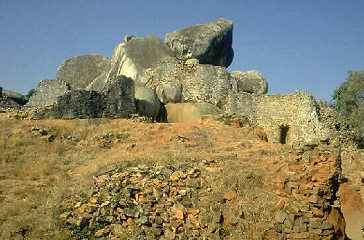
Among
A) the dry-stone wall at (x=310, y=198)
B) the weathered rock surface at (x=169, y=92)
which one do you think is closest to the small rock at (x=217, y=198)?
the dry-stone wall at (x=310, y=198)

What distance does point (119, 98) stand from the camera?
1394cm

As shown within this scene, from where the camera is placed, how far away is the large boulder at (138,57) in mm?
18828

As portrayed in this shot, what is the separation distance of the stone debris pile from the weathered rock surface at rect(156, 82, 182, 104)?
31.9ft

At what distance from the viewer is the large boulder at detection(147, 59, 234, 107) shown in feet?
58.5

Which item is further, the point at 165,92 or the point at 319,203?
the point at 165,92

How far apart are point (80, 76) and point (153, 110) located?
7.57m

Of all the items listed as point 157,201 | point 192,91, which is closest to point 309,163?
point 157,201

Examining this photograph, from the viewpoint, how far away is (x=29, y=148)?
1014 centimetres

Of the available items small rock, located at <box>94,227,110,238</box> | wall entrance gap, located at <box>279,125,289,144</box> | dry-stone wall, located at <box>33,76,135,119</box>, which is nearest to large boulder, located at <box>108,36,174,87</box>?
dry-stone wall, located at <box>33,76,135,119</box>

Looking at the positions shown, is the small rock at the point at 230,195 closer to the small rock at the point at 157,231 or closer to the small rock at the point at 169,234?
the small rock at the point at 169,234

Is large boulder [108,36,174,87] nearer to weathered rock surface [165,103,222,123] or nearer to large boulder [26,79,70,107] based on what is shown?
weathered rock surface [165,103,222,123]

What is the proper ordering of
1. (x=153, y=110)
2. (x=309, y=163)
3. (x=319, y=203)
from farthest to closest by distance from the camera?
Answer: (x=153, y=110) → (x=309, y=163) → (x=319, y=203)

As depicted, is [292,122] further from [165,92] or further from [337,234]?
[337,234]

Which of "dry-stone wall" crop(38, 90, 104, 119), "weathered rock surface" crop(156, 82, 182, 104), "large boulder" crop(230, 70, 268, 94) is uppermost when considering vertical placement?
"large boulder" crop(230, 70, 268, 94)
